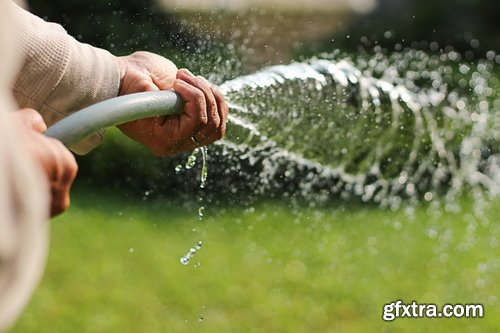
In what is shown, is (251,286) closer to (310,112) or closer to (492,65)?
(310,112)

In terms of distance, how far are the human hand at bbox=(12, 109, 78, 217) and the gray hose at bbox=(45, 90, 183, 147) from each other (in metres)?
0.07

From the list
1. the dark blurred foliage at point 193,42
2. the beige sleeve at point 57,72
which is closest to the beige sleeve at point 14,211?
the beige sleeve at point 57,72

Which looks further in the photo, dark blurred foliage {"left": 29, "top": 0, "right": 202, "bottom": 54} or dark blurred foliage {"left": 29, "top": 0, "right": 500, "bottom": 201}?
dark blurred foliage {"left": 29, "top": 0, "right": 202, "bottom": 54}

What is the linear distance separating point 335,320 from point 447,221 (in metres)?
0.99

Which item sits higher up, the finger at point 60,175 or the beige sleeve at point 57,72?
the beige sleeve at point 57,72

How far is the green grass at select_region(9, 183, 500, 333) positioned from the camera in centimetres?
289

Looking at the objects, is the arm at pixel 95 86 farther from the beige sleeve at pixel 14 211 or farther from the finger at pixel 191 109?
the beige sleeve at pixel 14 211

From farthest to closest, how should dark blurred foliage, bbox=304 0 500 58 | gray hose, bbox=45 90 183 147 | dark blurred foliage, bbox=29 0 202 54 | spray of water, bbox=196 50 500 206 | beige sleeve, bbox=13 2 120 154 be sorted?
1. dark blurred foliage, bbox=304 0 500 58
2. dark blurred foliage, bbox=29 0 202 54
3. spray of water, bbox=196 50 500 206
4. beige sleeve, bbox=13 2 120 154
5. gray hose, bbox=45 90 183 147

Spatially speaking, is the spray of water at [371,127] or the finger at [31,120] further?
the spray of water at [371,127]

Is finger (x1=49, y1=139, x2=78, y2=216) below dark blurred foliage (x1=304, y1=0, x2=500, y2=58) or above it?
below

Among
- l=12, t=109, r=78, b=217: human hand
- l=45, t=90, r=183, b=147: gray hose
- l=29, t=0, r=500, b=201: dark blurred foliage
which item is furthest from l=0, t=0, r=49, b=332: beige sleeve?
l=29, t=0, r=500, b=201: dark blurred foliage

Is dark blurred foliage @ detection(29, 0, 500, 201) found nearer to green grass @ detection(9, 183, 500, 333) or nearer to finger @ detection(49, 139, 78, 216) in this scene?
green grass @ detection(9, 183, 500, 333)

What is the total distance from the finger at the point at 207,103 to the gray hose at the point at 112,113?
0.16ft

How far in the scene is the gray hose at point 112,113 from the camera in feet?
3.33
